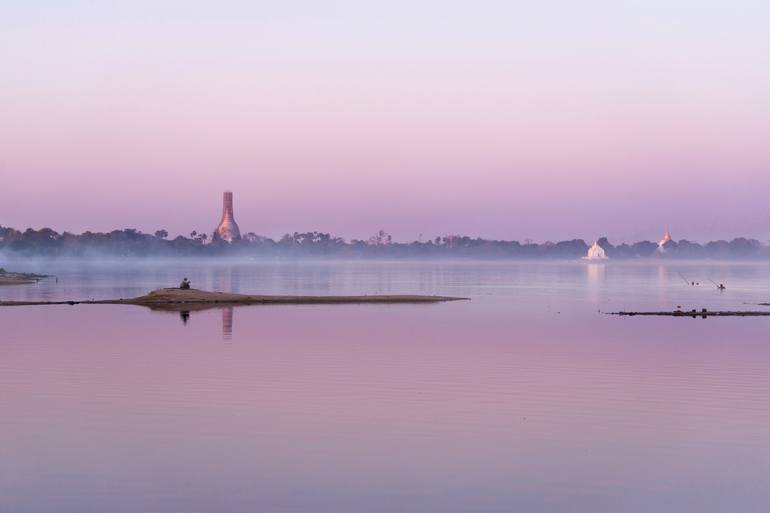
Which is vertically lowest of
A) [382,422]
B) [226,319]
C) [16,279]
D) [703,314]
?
[382,422]

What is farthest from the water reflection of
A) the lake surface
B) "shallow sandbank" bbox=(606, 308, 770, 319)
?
"shallow sandbank" bbox=(606, 308, 770, 319)

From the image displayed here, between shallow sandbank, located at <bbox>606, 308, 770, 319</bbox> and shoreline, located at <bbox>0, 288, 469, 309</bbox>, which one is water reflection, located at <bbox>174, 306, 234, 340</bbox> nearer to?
shoreline, located at <bbox>0, 288, 469, 309</bbox>

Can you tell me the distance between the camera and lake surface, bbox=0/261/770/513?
23.2 metres

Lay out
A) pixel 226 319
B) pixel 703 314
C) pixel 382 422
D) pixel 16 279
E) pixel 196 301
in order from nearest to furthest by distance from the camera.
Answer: pixel 382 422
pixel 226 319
pixel 703 314
pixel 196 301
pixel 16 279

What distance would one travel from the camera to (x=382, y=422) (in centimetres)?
3203

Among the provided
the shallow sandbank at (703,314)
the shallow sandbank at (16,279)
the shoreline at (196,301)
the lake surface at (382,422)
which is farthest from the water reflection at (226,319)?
the shallow sandbank at (16,279)

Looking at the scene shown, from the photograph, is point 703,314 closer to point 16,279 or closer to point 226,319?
point 226,319

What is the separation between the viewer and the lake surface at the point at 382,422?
23.2 m

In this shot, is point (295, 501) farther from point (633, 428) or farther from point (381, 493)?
point (633, 428)

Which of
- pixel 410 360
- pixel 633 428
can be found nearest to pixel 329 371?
pixel 410 360

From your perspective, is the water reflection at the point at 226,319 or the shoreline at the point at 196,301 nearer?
the water reflection at the point at 226,319

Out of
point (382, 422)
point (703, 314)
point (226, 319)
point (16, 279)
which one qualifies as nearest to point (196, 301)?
point (226, 319)

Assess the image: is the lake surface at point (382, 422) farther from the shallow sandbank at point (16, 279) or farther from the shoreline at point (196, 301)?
the shallow sandbank at point (16, 279)

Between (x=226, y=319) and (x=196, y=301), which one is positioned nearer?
(x=226, y=319)
